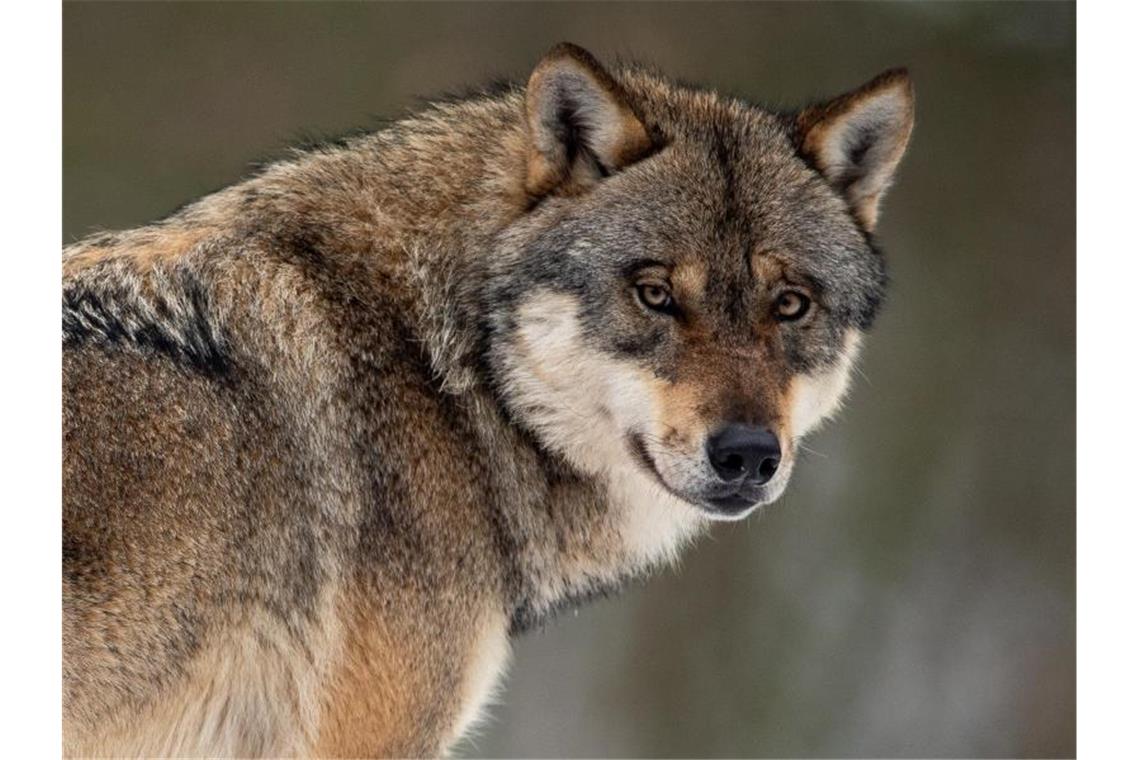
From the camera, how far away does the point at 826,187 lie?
403 centimetres

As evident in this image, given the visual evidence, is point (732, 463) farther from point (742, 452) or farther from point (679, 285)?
point (679, 285)

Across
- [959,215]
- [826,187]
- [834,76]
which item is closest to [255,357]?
[826,187]

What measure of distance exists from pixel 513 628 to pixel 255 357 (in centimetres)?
101

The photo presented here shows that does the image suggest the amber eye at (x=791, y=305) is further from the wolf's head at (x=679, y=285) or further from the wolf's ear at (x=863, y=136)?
the wolf's ear at (x=863, y=136)

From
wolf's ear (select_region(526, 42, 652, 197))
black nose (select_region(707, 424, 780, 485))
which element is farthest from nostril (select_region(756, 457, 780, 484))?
wolf's ear (select_region(526, 42, 652, 197))

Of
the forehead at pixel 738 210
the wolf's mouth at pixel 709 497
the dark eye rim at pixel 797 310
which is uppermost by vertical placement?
the forehead at pixel 738 210

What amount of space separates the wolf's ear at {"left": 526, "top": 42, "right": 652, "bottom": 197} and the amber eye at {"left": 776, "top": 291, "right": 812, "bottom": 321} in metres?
0.54

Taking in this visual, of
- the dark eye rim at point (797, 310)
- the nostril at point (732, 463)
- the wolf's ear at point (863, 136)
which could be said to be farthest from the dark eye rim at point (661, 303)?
the wolf's ear at point (863, 136)

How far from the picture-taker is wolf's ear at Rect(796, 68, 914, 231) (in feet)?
13.0

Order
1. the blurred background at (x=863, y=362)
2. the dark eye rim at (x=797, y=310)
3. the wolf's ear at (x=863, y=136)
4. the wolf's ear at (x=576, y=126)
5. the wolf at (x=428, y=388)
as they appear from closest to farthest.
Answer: the wolf at (x=428, y=388), the wolf's ear at (x=576, y=126), the dark eye rim at (x=797, y=310), the wolf's ear at (x=863, y=136), the blurred background at (x=863, y=362)

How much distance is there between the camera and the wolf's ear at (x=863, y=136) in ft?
13.0

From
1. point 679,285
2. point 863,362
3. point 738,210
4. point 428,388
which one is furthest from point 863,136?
point 428,388

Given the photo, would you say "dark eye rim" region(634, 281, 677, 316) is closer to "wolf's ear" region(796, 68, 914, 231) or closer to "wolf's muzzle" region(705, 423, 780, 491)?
"wolf's muzzle" region(705, 423, 780, 491)
